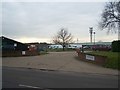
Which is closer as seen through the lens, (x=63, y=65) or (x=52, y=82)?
(x=52, y=82)

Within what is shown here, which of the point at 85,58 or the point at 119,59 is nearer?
the point at 119,59

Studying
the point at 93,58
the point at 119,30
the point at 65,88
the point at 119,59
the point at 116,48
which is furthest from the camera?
the point at 119,30

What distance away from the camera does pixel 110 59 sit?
25.9 m

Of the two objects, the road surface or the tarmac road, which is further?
the tarmac road

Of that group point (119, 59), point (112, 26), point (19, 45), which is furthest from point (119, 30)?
point (119, 59)

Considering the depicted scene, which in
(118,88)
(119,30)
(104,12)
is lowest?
(118,88)

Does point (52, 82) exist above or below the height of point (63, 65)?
above

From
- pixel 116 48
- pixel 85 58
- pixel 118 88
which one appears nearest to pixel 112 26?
pixel 116 48

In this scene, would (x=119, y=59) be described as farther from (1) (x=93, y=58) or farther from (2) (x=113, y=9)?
(2) (x=113, y=9)

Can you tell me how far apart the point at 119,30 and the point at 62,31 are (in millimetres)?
53003

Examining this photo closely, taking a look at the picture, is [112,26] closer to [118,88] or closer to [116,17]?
[116,17]

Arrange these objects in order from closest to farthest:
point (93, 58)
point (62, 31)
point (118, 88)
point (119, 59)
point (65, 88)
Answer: point (65, 88), point (118, 88), point (119, 59), point (93, 58), point (62, 31)

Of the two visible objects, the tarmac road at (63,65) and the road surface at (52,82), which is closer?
the road surface at (52,82)

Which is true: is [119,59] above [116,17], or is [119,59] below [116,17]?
below
